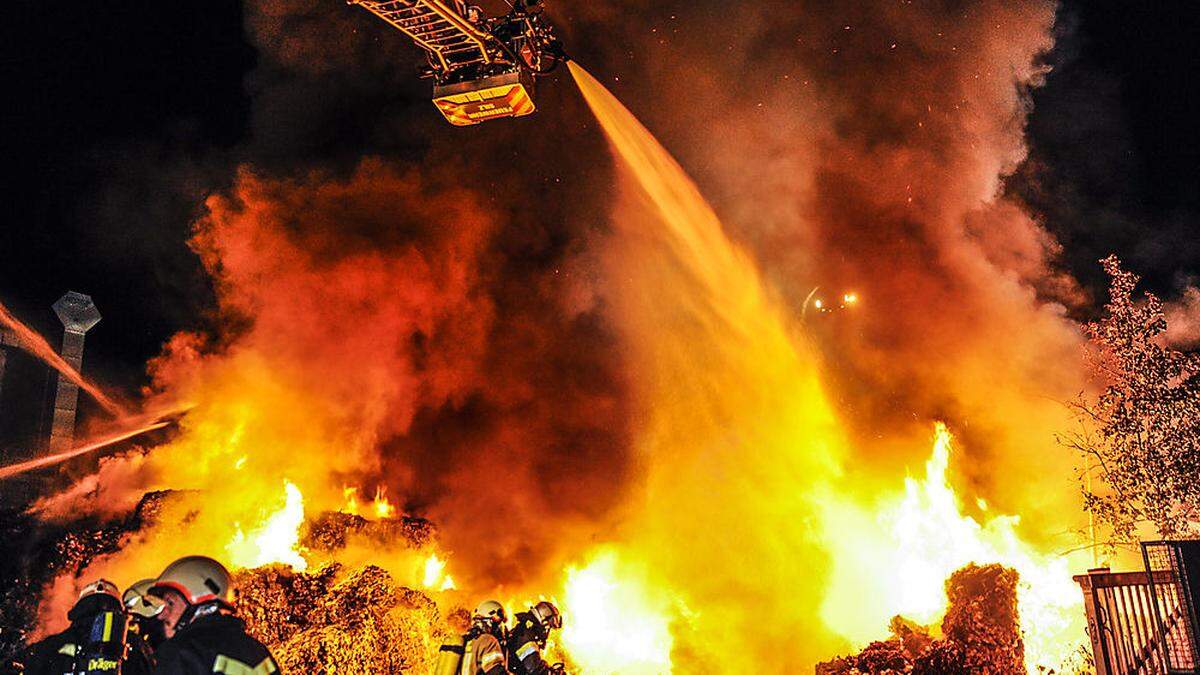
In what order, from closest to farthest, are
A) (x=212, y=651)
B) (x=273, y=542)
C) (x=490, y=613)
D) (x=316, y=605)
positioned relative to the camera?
(x=212, y=651) → (x=490, y=613) → (x=316, y=605) → (x=273, y=542)

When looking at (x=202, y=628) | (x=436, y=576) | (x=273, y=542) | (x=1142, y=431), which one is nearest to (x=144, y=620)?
(x=202, y=628)

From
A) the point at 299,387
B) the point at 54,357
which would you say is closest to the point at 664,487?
the point at 299,387

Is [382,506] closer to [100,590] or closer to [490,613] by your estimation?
[490,613]

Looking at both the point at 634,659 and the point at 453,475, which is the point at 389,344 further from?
the point at 634,659

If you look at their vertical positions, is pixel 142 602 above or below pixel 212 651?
above

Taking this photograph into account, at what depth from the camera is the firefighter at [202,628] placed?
3.99 m

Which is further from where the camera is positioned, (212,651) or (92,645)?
(92,645)

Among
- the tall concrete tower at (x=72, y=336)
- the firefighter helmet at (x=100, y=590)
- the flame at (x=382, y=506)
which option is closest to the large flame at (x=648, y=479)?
the flame at (x=382, y=506)

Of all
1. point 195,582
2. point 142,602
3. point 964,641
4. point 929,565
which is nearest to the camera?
point 195,582

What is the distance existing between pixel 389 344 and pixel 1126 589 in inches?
741

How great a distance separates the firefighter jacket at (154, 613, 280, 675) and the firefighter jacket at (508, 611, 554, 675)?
5225mm

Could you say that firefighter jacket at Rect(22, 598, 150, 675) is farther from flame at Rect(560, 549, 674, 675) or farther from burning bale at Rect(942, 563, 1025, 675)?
flame at Rect(560, 549, 674, 675)

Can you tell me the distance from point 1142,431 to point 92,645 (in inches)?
833

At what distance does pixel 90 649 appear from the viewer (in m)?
5.07
